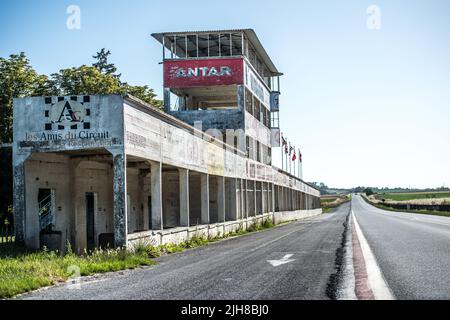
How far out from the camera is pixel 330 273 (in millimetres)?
10438

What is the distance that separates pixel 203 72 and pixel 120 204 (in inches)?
1063

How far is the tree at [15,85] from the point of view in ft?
120

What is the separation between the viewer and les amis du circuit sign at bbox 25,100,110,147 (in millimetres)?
17594

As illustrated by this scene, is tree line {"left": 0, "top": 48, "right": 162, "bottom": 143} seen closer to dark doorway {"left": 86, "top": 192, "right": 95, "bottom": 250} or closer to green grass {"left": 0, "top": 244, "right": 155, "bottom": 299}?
dark doorway {"left": 86, "top": 192, "right": 95, "bottom": 250}

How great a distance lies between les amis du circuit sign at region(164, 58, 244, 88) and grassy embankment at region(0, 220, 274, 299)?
25597 millimetres

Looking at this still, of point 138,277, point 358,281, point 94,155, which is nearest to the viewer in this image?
point 358,281

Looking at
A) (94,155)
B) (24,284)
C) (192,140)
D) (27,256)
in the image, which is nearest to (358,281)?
(24,284)

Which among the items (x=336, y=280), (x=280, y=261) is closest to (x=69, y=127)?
(x=280, y=261)

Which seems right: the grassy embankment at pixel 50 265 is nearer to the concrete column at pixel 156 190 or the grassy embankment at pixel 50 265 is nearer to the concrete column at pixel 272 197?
the concrete column at pixel 156 190

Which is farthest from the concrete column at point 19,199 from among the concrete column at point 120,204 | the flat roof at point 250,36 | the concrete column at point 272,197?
the concrete column at point 272,197

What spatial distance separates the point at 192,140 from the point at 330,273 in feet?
52.1

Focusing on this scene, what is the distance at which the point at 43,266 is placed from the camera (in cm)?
1249

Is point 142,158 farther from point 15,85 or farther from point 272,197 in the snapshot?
point 272,197
